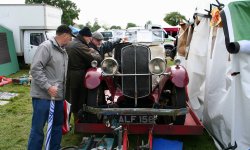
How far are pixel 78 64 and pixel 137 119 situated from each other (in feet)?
4.90

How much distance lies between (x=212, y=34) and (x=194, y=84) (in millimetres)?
1206

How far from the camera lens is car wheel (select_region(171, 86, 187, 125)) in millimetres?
4820

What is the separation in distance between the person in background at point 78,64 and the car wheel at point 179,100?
59.6 inches

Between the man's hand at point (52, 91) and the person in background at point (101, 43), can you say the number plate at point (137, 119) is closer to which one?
the man's hand at point (52, 91)

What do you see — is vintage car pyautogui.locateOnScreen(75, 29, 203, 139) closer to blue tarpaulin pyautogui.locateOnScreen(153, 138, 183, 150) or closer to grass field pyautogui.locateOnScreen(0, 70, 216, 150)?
blue tarpaulin pyautogui.locateOnScreen(153, 138, 183, 150)

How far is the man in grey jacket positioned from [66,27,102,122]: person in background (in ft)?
3.68

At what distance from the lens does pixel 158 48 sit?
279 inches

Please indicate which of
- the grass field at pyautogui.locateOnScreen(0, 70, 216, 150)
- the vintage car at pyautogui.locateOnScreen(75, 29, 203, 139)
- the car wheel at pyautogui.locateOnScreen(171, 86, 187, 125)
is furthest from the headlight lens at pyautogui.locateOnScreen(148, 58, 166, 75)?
the grass field at pyautogui.locateOnScreen(0, 70, 216, 150)

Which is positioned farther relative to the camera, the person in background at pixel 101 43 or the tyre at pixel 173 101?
the person in background at pixel 101 43

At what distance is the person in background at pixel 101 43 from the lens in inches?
242

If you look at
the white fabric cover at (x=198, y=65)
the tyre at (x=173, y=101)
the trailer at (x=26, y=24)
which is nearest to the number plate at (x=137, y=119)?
the tyre at (x=173, y=101)

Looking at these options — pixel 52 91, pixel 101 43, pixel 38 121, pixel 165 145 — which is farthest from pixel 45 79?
pixel 101 43

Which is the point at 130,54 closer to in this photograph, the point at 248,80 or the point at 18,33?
the point at 248,80

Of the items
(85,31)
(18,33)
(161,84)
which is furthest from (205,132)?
(18,33)
